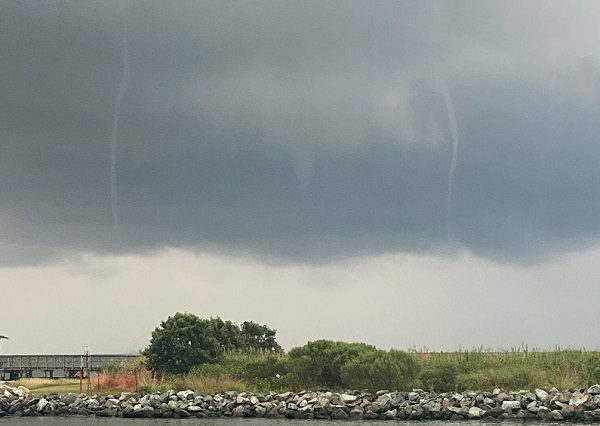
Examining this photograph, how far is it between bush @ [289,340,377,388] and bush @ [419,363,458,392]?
3.93 m

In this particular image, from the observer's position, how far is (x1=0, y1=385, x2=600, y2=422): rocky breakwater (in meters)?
37.5

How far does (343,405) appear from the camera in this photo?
1569 inches

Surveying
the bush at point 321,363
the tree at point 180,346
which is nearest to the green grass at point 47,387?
the tree at point 180,346

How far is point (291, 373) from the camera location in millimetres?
48312

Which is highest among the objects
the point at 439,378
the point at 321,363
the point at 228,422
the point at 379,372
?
the point at 321,363

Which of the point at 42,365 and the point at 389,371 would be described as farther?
the point at 42,365

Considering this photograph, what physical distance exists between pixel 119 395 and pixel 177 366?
244 inches

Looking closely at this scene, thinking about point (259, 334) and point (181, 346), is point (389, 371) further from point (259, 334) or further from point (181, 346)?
point (259, 334)

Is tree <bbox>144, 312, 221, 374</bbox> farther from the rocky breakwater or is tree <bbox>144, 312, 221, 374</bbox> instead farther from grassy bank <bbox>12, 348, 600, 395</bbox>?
the rocky breakwater

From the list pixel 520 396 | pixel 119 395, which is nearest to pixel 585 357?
pixel 520 396

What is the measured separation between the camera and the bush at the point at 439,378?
4403 centimetres

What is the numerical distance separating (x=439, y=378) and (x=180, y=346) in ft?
52.8

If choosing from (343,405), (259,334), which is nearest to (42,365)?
(259,334)

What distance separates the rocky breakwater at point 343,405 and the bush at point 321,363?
144 inches
